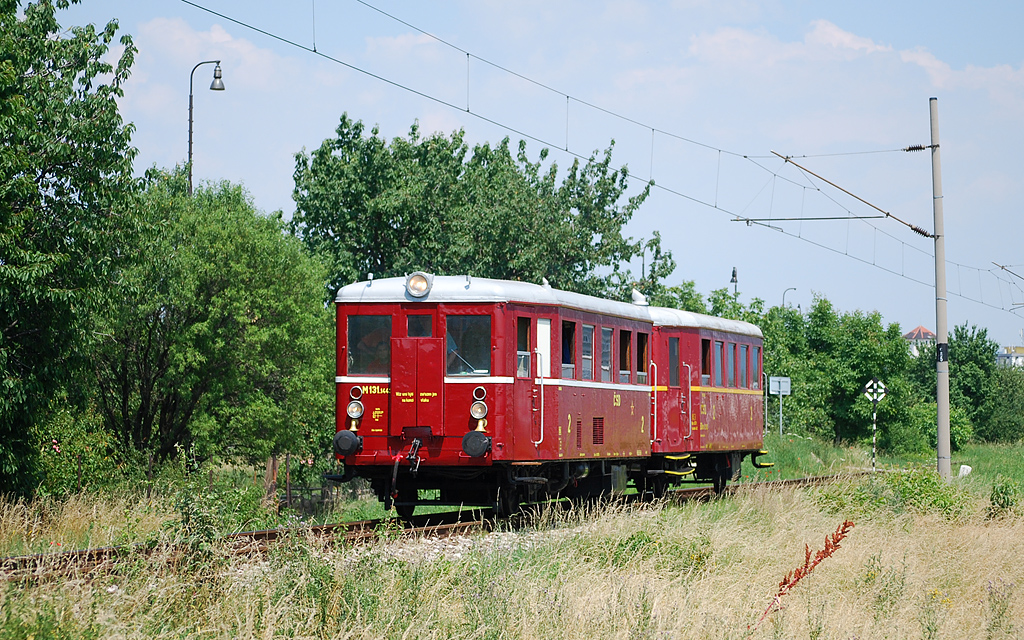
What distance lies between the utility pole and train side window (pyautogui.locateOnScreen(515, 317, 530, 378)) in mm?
10266

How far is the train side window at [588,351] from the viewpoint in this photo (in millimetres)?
16031

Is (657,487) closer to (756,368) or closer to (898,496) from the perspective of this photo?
(898,496)

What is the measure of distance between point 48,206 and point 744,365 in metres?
13.1

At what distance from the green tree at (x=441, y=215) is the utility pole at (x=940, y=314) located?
1617 centimetres

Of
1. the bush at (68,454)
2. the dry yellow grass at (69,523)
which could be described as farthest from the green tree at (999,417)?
the dry yellow grass at (69,523)

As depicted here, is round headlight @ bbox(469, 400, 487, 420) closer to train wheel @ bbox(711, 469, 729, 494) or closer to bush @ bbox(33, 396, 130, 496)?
bush @ bbox(33, 396, 130, 496)

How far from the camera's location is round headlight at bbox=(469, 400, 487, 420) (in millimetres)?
14242

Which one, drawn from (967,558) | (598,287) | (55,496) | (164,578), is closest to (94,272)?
(55,496)

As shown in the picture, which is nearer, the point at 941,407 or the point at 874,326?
the point at 941,407

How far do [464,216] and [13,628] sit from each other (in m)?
30.8

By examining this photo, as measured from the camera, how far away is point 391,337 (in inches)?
583

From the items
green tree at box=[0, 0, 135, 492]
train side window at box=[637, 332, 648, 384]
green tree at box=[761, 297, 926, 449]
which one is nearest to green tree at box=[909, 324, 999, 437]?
green tree at box=[761, 297, 926, 449]

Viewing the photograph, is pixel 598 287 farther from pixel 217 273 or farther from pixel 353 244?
pixel 217 273

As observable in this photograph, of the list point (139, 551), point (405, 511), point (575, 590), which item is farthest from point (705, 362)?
point (139, 551)
